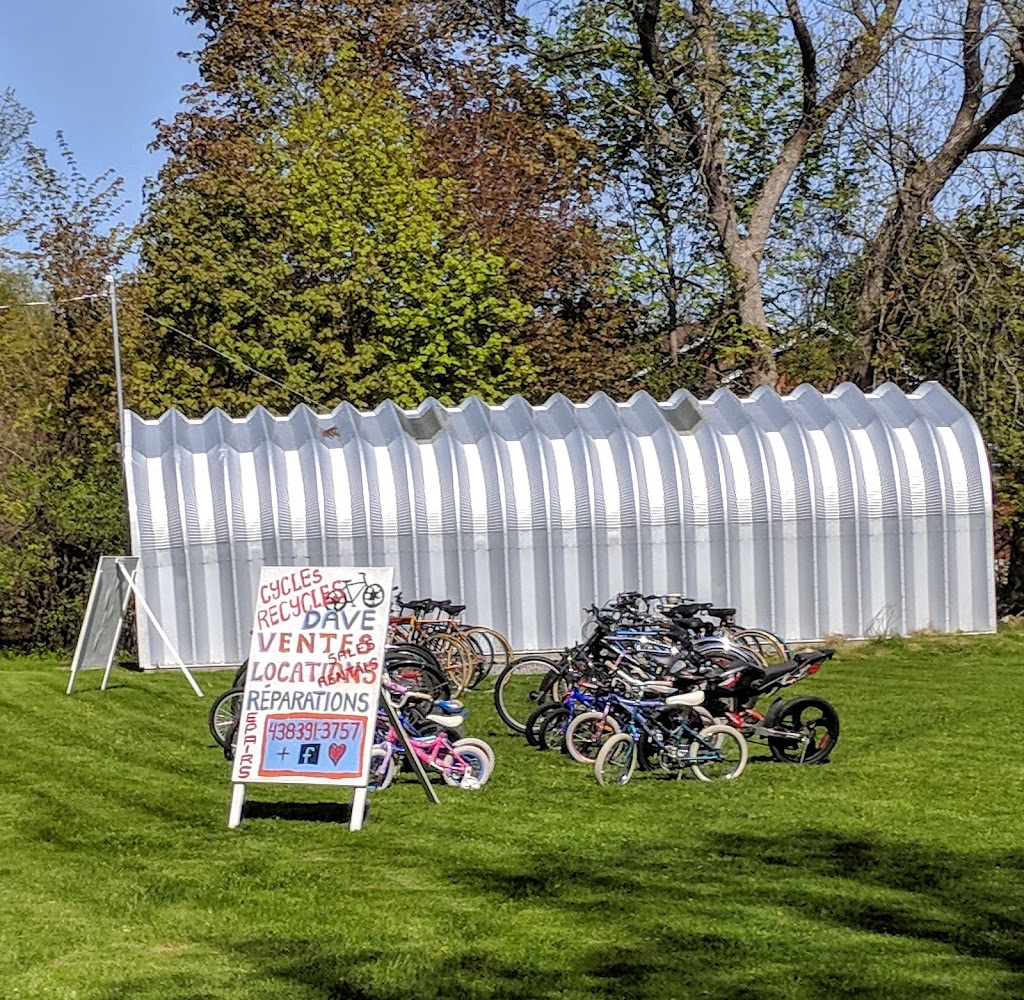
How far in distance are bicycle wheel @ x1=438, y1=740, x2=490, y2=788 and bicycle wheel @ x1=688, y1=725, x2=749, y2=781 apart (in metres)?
1.59

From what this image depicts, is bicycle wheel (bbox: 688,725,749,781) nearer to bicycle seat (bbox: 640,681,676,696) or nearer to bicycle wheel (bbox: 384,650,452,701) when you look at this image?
bicycle seat (bbox: 640,681,676,696)

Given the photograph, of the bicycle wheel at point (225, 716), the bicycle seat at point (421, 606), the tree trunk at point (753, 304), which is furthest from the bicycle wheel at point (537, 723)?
the tree trunk at point (753, 304)

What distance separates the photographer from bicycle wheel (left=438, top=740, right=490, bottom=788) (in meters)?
11.4

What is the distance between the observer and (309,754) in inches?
406

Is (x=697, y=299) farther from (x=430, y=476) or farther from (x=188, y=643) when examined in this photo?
(x=188, y=643)

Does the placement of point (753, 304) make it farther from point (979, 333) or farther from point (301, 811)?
point (301, 811)

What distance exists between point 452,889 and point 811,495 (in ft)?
44.5

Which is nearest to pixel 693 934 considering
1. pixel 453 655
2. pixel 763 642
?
pixel 453 655

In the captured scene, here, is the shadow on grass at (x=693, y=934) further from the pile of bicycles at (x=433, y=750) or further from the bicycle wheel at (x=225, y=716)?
the bicycle wheel at (x=225, y=716)

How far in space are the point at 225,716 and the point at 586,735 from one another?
3361mm

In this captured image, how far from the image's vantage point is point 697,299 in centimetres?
3145

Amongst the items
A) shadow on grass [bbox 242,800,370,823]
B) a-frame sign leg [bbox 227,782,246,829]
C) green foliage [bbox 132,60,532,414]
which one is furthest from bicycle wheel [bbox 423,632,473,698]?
green foliage [bbox 132,60,532,414]

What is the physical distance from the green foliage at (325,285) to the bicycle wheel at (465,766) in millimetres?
15148

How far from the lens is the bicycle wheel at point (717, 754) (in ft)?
38.5
